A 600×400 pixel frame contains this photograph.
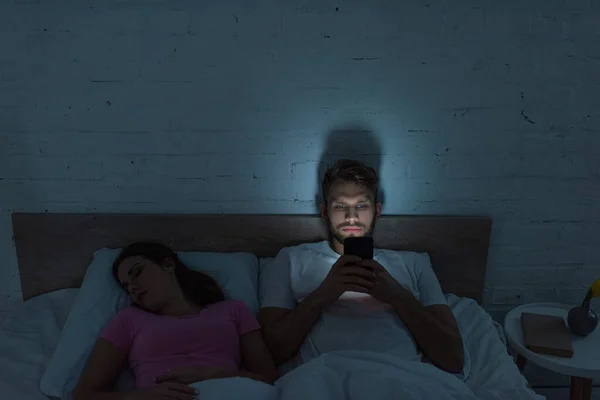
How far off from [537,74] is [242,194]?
1257 millimetres

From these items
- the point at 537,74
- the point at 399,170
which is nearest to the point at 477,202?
the point at 399,170

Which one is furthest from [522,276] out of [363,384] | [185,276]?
[185,276]

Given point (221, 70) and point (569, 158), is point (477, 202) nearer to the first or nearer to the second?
point (569, 158)

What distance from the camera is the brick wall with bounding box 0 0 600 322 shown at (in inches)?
78.7

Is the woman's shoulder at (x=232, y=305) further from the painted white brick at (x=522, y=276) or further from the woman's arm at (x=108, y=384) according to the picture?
the painted white brick at (x=522, y=276)

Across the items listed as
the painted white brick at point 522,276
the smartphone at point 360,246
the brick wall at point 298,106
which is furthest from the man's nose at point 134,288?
the painted white brick at point 522,276

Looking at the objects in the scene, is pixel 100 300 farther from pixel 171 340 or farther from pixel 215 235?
pixel 215 235

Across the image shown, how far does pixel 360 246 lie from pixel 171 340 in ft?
2.27

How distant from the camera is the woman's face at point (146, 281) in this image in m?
1.83

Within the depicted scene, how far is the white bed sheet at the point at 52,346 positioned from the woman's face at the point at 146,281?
0.38 metres

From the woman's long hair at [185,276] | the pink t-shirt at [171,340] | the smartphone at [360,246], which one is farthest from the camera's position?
the woman's long hair at [185,276]

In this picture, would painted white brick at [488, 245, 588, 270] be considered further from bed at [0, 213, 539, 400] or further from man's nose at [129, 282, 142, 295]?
man's nose at [129, 282, 142, 295]

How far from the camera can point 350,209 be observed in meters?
1.96

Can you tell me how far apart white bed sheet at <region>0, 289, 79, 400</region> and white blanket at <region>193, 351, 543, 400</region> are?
62cm
